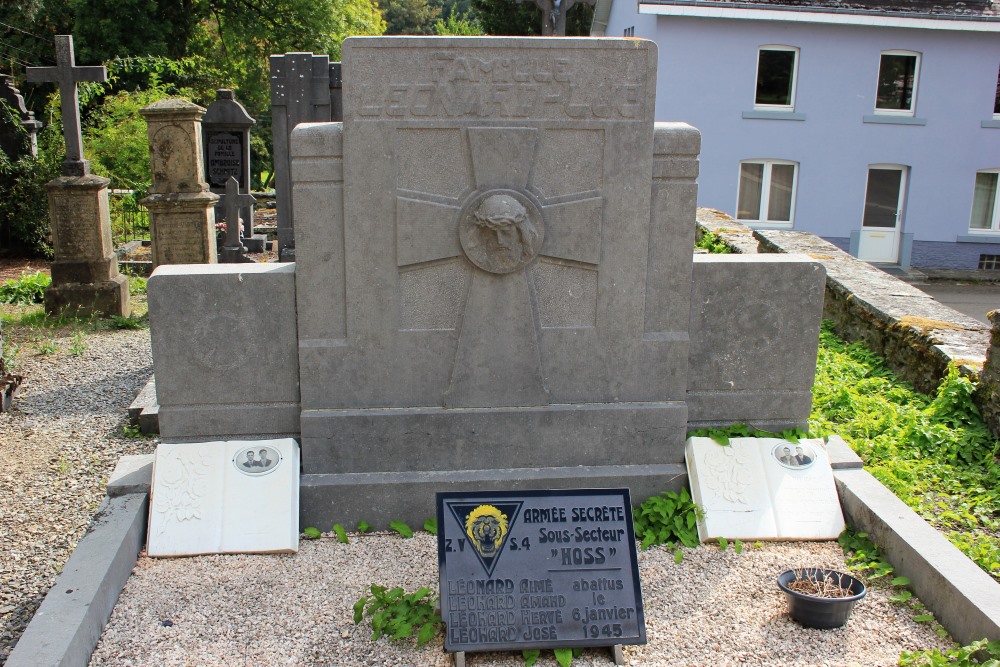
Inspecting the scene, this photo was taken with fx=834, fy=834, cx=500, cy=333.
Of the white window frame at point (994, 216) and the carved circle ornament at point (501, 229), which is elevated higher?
the carved circle ornament at point (501, 229)

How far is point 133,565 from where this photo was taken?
12.0ft

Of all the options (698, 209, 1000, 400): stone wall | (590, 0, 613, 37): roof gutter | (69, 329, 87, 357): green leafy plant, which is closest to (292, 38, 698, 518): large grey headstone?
(698, 209, 1000, 400): stone wall

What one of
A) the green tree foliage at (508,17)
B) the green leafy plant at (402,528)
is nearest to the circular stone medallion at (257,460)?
the green leafy plant at (402,528)

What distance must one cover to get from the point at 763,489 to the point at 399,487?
1765mm

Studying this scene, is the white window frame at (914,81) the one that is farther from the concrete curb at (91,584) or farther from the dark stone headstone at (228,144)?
the concrete curb at (91,584)

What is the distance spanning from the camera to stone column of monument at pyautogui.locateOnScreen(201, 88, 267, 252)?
45.0 feet

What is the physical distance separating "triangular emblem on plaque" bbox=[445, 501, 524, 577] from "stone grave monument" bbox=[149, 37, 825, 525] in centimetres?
79

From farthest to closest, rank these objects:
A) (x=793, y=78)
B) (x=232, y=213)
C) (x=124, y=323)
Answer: (x=793, y=78) < (x=232, y=213) < (x=124, y=323)

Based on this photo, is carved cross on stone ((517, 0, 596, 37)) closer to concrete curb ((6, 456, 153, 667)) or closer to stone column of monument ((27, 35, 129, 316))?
stone column of monument ((27, 35, 129, 316))

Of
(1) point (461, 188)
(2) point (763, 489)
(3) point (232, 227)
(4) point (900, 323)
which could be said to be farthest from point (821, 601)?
(3) point (232, 227)

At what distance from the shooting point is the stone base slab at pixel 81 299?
916cm

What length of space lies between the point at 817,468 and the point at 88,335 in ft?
23.8

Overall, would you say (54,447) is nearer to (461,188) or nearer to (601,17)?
(461,188)

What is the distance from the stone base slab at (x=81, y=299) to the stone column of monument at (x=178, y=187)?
808mm
